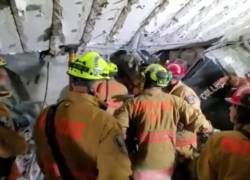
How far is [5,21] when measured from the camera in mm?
3432

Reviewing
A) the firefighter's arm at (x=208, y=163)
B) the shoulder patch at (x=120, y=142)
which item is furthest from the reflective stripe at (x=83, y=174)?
the firefighter's arm at (x=208, y=163)

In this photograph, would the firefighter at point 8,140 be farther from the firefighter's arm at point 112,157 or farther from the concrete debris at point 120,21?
the concrete debris at point 120,21

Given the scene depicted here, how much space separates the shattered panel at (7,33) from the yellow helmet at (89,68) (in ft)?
2.28

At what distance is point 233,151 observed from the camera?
2594 mm

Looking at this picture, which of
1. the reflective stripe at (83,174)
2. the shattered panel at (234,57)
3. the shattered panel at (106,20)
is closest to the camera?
the reflective stripe at (83,174)

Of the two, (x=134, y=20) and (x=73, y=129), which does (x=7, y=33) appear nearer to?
(x=134, y=20)

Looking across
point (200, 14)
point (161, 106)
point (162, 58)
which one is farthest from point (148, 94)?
point (162, 58)

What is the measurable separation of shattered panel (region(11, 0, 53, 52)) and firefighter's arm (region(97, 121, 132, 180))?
1.13 meters

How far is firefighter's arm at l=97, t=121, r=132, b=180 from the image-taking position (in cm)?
248

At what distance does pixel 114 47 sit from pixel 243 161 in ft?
10.7

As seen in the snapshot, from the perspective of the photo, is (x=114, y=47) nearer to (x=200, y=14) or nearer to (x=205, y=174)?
(x=200, y=14)

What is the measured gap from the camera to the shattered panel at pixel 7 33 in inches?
125

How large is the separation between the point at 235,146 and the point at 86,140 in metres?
0.86

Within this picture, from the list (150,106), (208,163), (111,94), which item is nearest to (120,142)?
(208,163)
